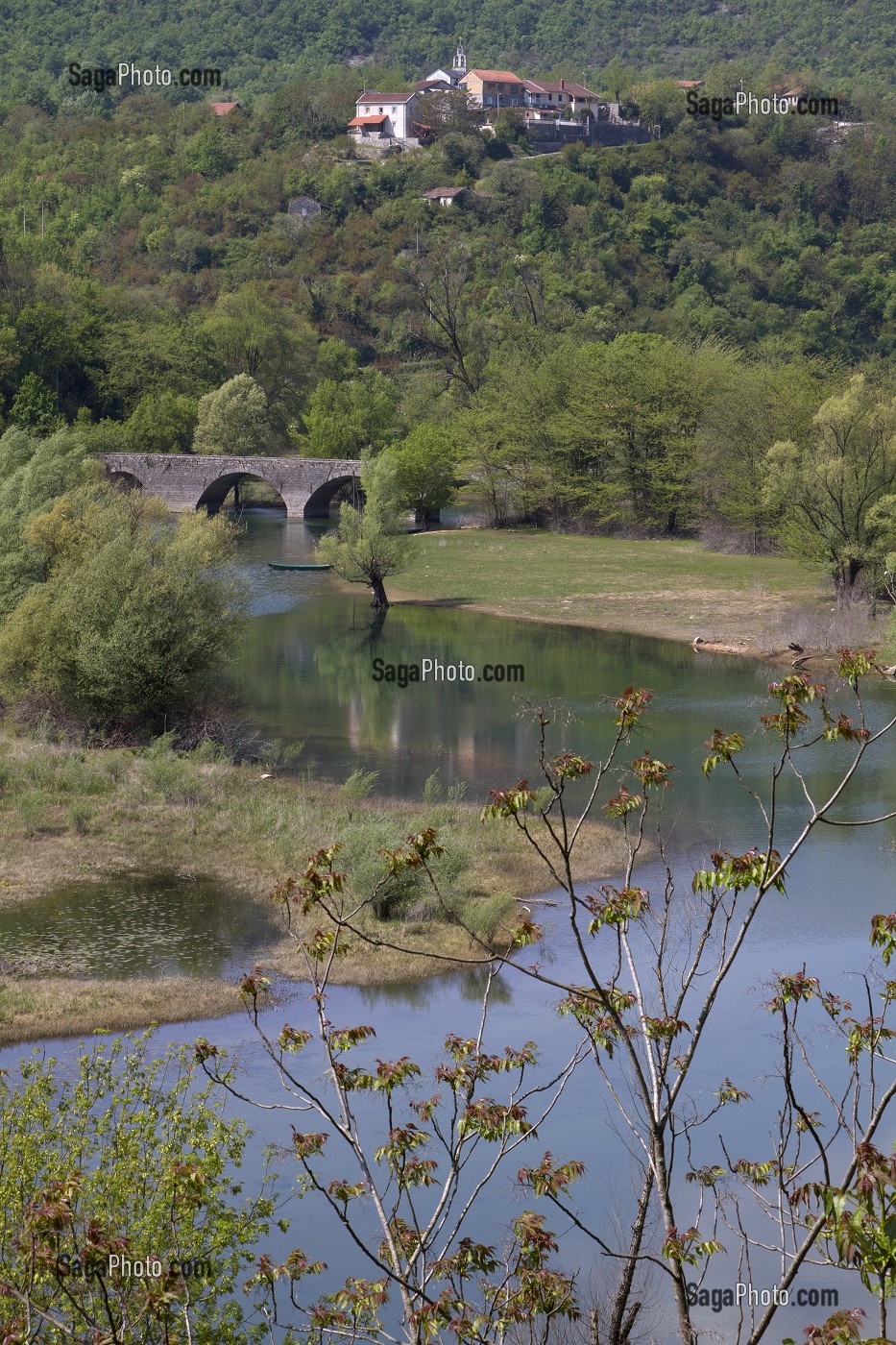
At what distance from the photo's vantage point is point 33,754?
24391 millimetres

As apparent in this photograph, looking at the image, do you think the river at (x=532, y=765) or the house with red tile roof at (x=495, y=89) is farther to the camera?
the house with red tile roof at (x=495, y=89)

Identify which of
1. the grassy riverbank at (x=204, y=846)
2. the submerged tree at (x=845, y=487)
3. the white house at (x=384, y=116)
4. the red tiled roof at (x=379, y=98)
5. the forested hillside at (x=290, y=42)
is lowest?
the grassy riverbank at (x=204, y=846)

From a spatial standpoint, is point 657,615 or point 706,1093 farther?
point 657,615

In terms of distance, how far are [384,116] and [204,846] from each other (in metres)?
111

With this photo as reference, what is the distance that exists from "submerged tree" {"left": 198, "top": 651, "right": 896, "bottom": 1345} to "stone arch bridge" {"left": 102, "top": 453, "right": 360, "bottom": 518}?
1816 inches

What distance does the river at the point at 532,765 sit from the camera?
45.5ft

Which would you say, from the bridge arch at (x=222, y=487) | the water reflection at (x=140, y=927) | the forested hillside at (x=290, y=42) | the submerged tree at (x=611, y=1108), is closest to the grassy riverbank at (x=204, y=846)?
the water reflection at (x=140, y=927)

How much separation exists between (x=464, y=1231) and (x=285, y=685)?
22.5 metres

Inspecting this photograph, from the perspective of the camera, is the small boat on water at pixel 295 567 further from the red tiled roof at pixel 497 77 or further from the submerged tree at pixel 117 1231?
the red tiled roof at pixel 497 77

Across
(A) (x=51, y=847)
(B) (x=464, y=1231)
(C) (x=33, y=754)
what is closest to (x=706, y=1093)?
(B) (x=464, y=1231)

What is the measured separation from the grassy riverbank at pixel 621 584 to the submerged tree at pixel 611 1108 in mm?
20620

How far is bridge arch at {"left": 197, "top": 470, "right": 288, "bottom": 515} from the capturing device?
6550 centimetres

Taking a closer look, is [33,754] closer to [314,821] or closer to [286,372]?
[314,821]

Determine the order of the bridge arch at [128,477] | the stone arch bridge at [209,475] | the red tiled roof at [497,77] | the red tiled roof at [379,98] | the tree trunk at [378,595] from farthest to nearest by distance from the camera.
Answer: the red tiled roof at [497,77], the red tiled roof at [379,98], the bridge arch at [128,477], the stone arch bridge at [209,475], the tree trunk at [378,595]
